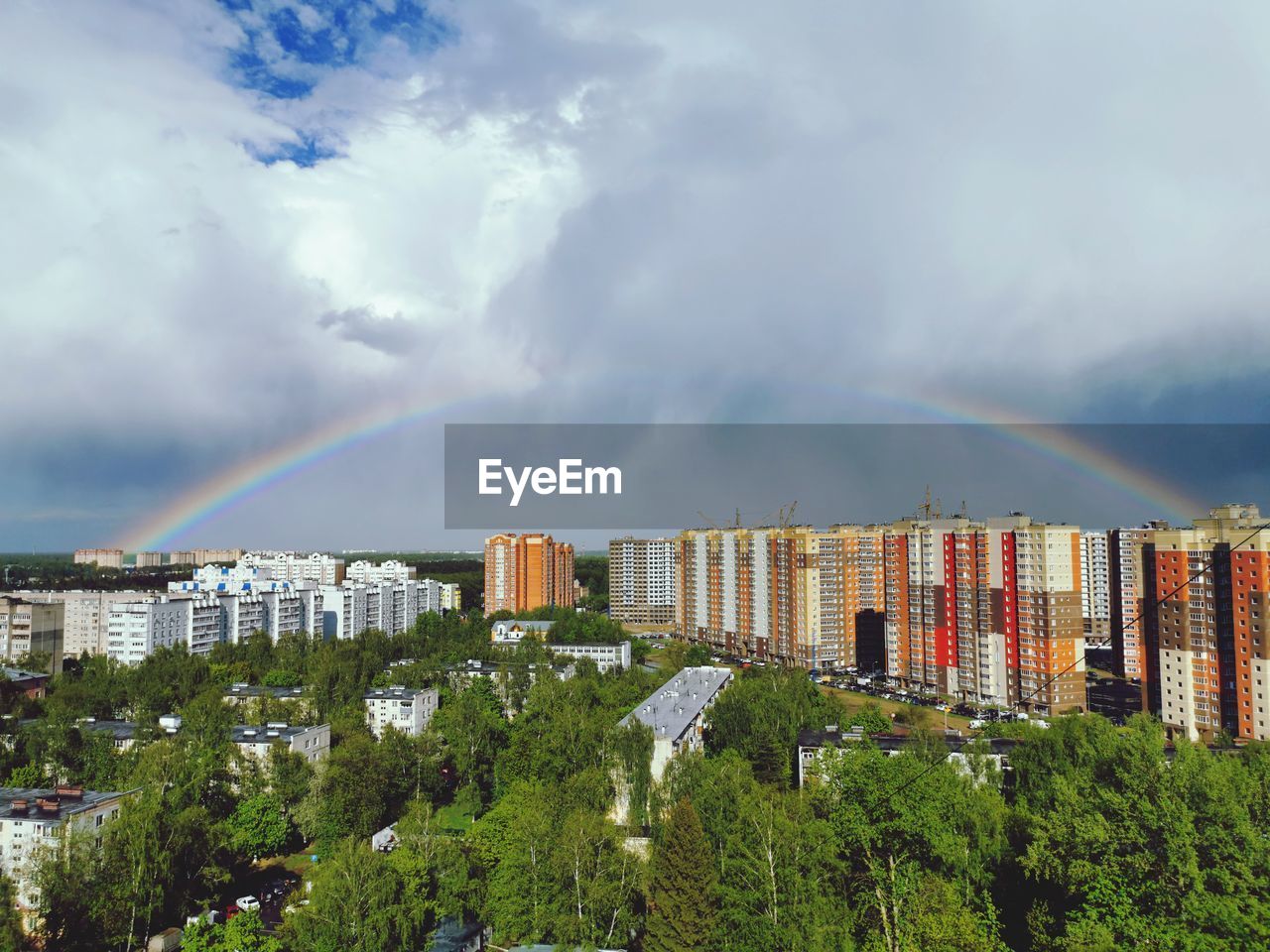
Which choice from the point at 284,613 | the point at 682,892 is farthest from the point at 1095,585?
the point at 284,613

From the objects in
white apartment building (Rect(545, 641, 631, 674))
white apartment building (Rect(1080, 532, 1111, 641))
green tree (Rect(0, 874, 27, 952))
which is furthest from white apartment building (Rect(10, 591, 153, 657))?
white apartment building (Rect(1080, 532, 1111, 641))

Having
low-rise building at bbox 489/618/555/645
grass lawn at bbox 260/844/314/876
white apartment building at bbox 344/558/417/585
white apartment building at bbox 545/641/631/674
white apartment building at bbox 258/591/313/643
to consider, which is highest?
white apartment building at bbox 344/558/417/585

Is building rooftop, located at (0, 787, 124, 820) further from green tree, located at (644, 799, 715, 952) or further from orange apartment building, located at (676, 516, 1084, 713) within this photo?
orange apartment building, located at (676, 516, 1084, 713)

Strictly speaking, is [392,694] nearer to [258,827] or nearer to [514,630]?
[258,827]

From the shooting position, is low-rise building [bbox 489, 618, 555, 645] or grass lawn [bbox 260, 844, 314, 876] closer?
grass lawn [bbox 260, 844, 314, 876]

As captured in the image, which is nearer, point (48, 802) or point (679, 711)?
A: point (48, 802)

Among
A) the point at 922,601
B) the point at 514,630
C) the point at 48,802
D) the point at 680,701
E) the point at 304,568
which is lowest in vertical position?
the point at 514,630

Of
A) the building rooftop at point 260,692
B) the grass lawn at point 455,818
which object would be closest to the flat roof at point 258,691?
the building rooftop at point 260,692

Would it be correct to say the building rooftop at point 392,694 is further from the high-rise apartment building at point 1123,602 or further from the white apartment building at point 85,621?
the high-rise apartment building at point 1123,602
